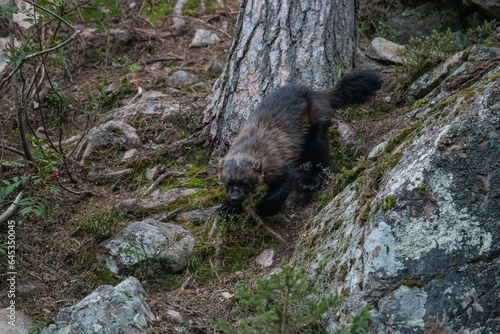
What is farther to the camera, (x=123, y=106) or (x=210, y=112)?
(x=123, y=106)

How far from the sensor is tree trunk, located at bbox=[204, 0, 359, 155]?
6.62m

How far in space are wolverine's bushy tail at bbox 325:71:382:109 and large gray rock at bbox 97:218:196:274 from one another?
8.77 feet

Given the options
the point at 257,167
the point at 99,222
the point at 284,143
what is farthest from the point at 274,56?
the point at 99,222

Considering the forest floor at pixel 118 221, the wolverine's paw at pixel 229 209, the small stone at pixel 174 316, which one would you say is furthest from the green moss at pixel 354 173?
the small stone at pixel 174 316

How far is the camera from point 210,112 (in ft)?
22.6

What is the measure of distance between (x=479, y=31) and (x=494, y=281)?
5560 millimetres

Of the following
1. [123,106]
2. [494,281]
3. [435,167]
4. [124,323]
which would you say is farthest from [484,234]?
[123,106]

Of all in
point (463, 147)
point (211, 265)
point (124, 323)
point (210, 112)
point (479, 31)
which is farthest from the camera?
point (479, 31)

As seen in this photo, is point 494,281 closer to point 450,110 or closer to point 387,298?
point 387,298

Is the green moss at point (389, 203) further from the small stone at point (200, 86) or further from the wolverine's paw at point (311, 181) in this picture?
the small stone at point (200, 86)

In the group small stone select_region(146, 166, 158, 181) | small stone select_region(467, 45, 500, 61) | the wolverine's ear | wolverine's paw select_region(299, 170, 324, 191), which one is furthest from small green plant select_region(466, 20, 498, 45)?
small stone select_region(146, 166, 158, 181)

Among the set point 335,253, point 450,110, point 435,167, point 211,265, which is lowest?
point 211,265

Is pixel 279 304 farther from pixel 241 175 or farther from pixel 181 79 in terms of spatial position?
pixel 181 79

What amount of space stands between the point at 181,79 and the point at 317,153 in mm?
3351
